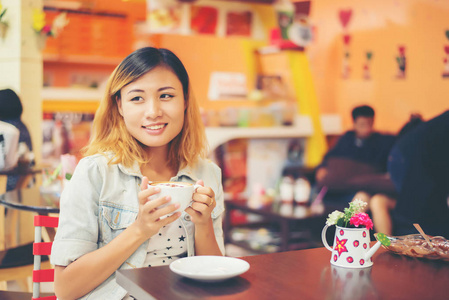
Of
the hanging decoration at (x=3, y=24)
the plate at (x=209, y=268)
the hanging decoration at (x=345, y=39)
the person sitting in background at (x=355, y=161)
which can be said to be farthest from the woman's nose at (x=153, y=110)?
the hanging decoration at (x=345, y=39)

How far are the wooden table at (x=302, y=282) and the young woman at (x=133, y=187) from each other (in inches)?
6.9

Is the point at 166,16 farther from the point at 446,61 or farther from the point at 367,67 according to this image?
the point at 446,61

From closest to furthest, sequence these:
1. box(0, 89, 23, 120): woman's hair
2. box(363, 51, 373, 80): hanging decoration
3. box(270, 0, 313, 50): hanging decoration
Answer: box(0, 89, 23, 120): woman's hair
box(270, 0, 313, 50): hanging decoration
box(363, 51, 373, 80): hanging decoration

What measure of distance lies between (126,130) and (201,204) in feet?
1.32

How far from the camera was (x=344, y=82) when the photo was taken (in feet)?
20.3

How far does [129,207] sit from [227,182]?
3.91 metres

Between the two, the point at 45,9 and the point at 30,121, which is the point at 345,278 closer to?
the point at 30,121

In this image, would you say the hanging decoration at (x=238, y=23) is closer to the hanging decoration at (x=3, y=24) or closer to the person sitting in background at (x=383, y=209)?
the person sitting in background at (x=383, y=209)

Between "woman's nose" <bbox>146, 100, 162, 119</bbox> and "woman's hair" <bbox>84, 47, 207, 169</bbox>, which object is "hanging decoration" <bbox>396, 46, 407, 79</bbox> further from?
"woman's nose" <bbox>146, 100, 162, 119</bbox>

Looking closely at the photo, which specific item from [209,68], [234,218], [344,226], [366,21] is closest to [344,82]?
[366,21]

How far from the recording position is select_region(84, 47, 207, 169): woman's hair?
155cm

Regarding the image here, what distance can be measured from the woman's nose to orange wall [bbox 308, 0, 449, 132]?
155 inches

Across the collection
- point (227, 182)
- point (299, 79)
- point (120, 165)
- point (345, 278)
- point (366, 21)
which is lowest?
point (227, 182)

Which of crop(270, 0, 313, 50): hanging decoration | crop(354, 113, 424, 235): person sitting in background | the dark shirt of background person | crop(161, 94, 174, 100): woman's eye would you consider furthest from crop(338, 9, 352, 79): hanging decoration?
crop(161, 94, 174, 100): woman's eye
